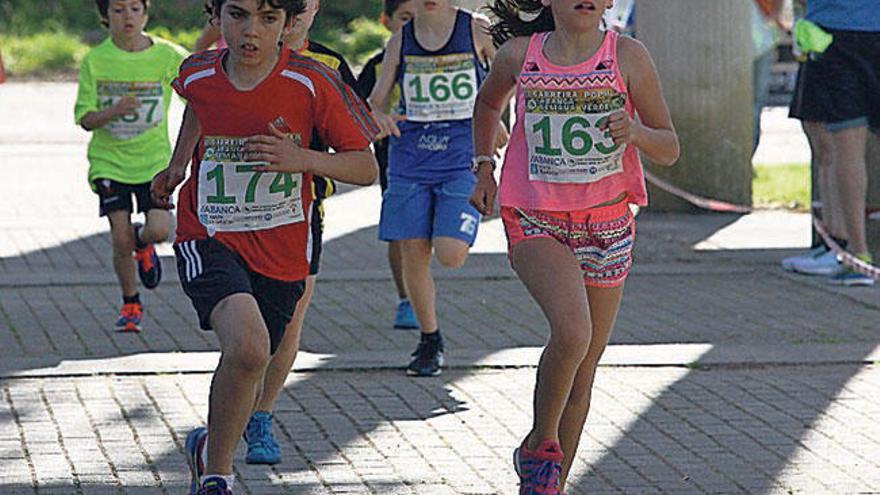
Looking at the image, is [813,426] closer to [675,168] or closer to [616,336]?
[616,336]

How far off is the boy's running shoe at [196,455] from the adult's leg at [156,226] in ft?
10.9

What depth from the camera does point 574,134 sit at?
18.4 feet

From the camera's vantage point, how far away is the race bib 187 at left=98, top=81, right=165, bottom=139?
29.4 feet

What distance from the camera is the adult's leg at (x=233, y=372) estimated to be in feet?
17.3

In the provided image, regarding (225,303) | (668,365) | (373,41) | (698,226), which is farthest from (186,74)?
(373,41)

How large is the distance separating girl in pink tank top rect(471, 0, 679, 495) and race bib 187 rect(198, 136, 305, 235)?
68 cm

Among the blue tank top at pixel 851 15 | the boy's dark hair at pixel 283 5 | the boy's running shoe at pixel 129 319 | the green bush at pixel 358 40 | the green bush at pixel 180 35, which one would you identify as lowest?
the green bush at pixel 358 40

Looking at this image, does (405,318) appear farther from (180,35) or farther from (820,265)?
(180,35)

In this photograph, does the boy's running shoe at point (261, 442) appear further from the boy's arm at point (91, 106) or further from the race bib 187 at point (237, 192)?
the boy's arm at point (91, 106)

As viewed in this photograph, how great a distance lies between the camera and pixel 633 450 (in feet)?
21.6

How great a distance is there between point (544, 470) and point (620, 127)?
109cm

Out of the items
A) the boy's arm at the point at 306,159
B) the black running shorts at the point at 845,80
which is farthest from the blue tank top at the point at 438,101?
the black running shorts at the point at 845,80

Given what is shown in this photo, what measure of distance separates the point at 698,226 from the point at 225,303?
803 centimetres

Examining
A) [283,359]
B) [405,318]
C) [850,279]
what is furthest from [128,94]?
[850,279]
